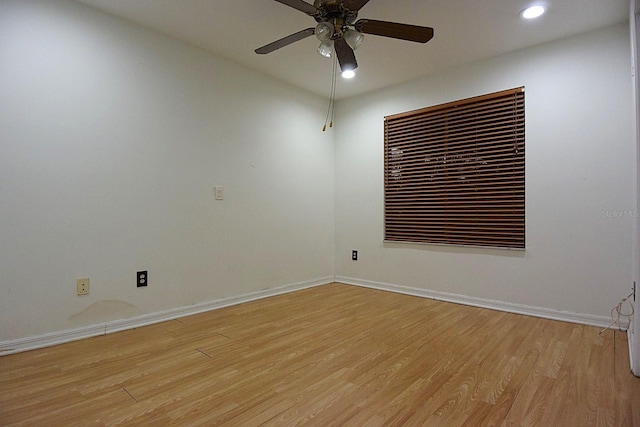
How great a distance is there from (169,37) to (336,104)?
222 centimetres

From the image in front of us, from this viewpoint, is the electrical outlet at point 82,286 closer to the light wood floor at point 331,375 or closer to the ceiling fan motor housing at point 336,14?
the light wood floor at point 331,375

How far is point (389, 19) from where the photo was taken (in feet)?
8.79

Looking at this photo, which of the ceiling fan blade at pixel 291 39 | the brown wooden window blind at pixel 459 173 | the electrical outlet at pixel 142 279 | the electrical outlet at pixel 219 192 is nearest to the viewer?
the ceiling fan blade at pixel 291 39

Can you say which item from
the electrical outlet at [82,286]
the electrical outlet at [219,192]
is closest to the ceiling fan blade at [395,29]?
the electrical outlet at [219,192]

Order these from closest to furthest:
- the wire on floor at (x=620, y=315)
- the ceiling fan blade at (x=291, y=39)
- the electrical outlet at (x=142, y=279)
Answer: the ceiling fan blade at (x=291, y=39) < the wire on floor at (x=620, y=315) < the electrical outlet at (x=142, y=279)

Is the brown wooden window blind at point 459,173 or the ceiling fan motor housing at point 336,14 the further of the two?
the brown wooden window blind at point 459,173

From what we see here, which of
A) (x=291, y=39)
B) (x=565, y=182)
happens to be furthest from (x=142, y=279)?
(x=565, y=182)

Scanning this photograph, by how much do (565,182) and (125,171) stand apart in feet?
11.9

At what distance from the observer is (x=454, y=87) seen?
3.57 metres

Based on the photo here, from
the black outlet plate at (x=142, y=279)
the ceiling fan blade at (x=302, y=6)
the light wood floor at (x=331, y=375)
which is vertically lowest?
the light wood floor at (x=331, y=375)

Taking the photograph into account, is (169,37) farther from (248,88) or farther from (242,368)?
(242,368)

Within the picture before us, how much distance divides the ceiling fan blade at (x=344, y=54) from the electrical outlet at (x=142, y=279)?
2.26 metres

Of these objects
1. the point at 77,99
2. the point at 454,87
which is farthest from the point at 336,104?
the point at 77,99

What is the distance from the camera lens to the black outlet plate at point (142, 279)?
280 centimetres
